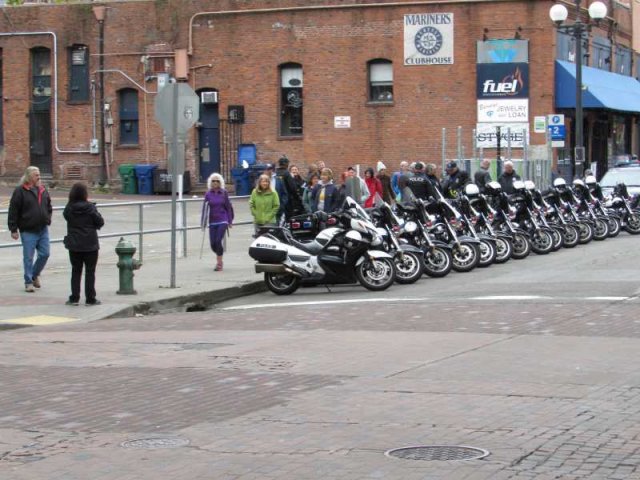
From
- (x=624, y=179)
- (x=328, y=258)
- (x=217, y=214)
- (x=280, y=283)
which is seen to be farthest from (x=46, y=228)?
(x=624, y=179)

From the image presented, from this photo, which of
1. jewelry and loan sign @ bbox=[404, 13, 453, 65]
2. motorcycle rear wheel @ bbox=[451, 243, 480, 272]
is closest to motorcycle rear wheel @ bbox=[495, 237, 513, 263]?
motorcycle rear wheel @ bbox=[451, 243, 480, 272]

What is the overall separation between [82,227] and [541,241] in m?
10.4

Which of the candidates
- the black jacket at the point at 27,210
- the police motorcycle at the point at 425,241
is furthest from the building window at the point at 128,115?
the black jacket at the point at 27,210

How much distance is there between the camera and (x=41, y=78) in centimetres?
4553

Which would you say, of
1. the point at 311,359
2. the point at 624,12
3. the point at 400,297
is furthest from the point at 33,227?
the point at 624,12

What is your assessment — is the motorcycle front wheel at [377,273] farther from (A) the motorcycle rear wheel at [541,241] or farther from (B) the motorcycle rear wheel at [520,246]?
(A) the motorcycle rear wheel at [541,241]

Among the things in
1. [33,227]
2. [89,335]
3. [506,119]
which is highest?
[506,119]

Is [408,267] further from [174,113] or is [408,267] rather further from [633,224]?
[633,224]

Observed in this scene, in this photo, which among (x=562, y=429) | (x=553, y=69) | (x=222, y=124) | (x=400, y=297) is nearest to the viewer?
(x=562, y=429)

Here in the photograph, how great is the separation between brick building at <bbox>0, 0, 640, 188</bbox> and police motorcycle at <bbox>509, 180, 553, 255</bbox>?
15.7 meters

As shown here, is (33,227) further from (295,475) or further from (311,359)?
(295,475)

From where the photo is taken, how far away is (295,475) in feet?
23.7

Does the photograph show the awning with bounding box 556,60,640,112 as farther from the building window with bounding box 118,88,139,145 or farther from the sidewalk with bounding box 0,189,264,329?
the sidewalk with bounding box 0,189,264,329

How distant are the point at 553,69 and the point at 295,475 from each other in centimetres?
3380
